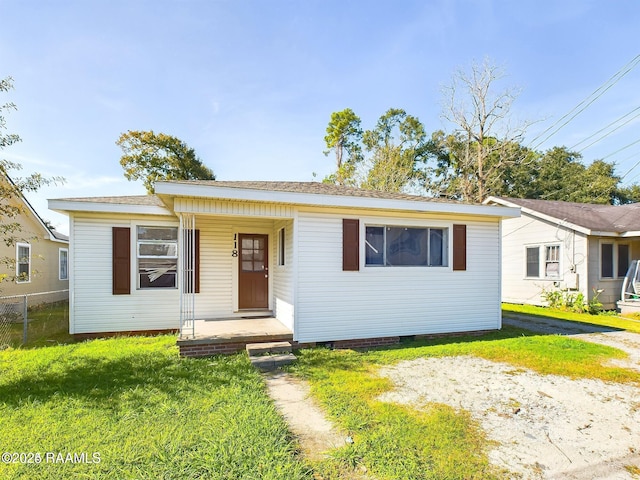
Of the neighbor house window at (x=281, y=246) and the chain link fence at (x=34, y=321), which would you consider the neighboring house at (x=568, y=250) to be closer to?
the neighbor house window at (x=281, y=246)

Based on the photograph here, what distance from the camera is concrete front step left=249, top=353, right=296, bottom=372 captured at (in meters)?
4.90

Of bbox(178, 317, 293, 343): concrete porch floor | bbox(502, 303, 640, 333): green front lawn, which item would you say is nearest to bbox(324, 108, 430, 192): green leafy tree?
bbox(502, 303, 640, 333): green front lawn

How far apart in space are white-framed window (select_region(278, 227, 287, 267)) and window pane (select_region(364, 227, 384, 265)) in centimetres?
167

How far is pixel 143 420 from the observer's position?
127 inches

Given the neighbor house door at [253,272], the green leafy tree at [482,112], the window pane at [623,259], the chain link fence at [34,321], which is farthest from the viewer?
the green leafy tree at [482,112]

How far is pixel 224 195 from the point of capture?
551 centimetres

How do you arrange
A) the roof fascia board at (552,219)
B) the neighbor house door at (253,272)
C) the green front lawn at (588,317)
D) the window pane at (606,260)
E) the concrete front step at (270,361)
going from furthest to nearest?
the window pane at (606,260) < the roof fascia board at (552,219) < the green front lawn at (588,317) < the neighbor house door at (253,272) < the concrete front step at (270,361)

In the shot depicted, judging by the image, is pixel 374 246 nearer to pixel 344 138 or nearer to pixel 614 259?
pixel 614 259

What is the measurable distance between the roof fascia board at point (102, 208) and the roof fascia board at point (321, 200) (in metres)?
2.20

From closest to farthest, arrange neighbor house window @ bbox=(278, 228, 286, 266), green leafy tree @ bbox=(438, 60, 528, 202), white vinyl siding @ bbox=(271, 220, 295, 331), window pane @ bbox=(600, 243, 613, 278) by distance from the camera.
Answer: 1. white vinyl siding @ bbox=(271, 220, 295, 331)
2. neighbor house window @ bbox=(278, 228, 286, 266)
3. window pane @ bbox=(600, 243, 613, 278)
4. green leafy tree @ bbox=(438, 60, 528, 202)

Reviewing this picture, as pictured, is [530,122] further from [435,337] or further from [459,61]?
[435,337]

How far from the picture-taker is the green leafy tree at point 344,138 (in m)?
24.1

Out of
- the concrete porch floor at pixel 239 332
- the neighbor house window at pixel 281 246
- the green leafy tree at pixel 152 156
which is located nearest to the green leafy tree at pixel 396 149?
the green leafy tree at pixel 152 156

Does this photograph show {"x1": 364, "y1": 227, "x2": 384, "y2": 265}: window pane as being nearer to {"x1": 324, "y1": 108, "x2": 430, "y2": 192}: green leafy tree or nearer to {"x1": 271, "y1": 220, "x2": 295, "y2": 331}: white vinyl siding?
{"x1": 271, "y1": 220, "x2": 295, "y2": 331}: white vinyl siding
